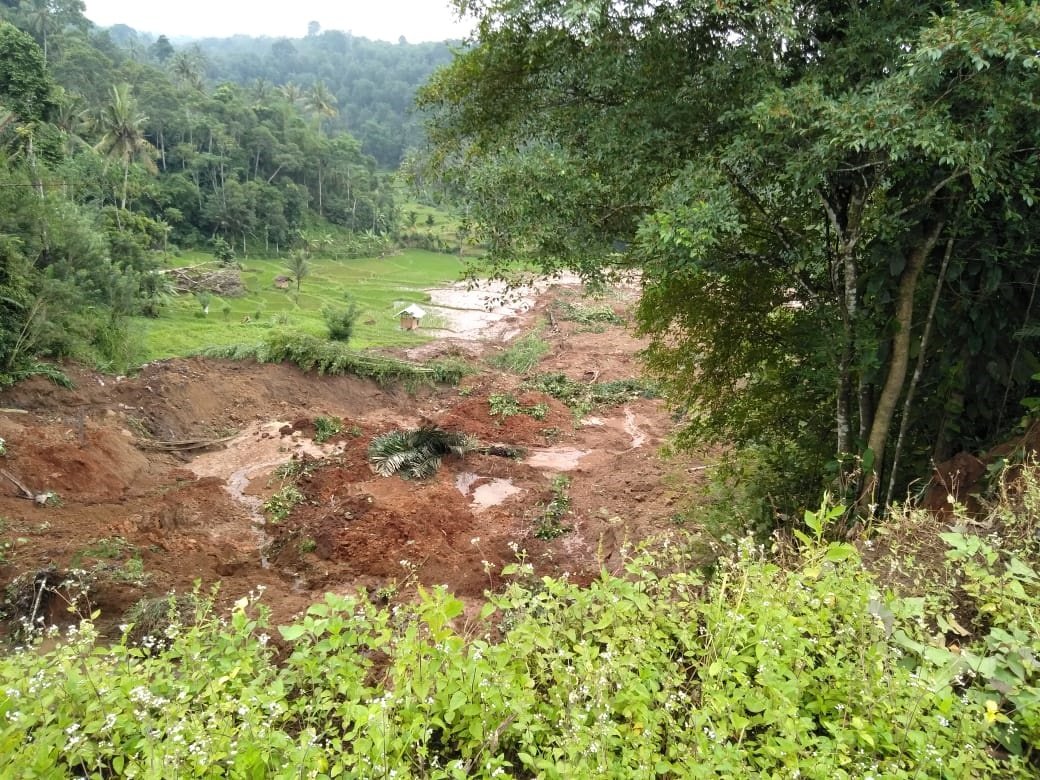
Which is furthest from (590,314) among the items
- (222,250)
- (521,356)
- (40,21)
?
(40,21)

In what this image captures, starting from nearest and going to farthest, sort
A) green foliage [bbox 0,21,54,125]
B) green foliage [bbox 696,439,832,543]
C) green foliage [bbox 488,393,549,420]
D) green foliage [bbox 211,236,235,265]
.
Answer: green foliage [bbox 696,439,832,543] → green foliage [bbox 488,393,549,420] → green foliage [bbox 0,21,54,125] → green foliage [bbox 211,236,235,265]

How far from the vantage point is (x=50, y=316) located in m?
13.7

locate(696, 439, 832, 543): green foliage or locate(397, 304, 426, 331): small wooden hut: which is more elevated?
locate(696, 439, 832, 543): green foliage

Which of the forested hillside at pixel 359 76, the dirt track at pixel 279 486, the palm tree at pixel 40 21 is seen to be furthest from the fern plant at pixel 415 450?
the forested hillside at pixel 359 76

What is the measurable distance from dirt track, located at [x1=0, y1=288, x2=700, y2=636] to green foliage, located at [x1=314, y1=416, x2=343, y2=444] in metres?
0.20

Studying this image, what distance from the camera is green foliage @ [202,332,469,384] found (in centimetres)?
1672

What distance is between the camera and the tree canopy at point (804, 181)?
377cm

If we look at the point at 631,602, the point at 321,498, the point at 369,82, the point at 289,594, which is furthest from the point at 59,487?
the point at 369,82

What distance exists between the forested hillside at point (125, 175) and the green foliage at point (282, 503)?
7.63 m

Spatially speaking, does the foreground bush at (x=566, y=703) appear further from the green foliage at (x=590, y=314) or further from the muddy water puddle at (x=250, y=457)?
the green foliage at (x=590, y=314)

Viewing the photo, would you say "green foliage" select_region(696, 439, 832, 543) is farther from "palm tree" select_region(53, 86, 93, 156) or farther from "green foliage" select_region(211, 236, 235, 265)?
"green foliage" select_region(211, 236, 235, 265)

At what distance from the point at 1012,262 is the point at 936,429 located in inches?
67.3

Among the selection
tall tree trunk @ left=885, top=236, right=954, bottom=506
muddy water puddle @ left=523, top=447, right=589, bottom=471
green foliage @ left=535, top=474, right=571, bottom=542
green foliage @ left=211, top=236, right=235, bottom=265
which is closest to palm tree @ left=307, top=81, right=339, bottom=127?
green foliage @ left=211, top=236, right=235, bottom=265

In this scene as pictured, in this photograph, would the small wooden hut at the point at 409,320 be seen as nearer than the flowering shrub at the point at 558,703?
No
